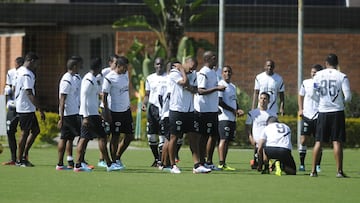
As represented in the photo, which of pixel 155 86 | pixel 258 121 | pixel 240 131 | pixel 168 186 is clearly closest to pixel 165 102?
pixel 155 86

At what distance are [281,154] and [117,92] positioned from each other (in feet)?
11.0

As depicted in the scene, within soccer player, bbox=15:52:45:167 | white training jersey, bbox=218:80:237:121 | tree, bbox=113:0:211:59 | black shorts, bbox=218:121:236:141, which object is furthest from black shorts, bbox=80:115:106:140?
tree, bbox=113:0:211:59

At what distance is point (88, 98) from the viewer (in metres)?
18.2

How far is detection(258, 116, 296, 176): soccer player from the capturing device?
17719 millimetres

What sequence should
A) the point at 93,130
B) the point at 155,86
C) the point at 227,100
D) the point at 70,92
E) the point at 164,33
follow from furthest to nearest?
1. the point at 164,33
2. the point at 155,86
3. the point at 227,100
4. the point at 70,92
5. the point at 93,130

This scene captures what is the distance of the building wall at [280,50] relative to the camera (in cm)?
3192

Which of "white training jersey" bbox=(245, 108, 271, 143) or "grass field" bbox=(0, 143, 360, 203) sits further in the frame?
"white training jersey" bbox=(245, 108, 271, 143)

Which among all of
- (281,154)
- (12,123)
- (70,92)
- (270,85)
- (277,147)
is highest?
(270,85)

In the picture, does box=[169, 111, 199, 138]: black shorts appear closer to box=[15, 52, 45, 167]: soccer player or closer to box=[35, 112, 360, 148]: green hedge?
box=[15, 52, 45, 167]: soccer player

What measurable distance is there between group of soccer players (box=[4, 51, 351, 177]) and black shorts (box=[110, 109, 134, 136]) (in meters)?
0.02

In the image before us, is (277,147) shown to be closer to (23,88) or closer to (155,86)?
(155,86)

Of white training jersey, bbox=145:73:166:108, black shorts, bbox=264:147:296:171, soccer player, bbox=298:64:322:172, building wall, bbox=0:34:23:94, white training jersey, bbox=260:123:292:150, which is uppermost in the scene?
building wall, bbox=0:34:23:94

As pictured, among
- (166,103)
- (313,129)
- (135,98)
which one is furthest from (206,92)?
(135,98)

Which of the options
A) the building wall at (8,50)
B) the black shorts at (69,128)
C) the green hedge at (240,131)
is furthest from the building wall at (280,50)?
the black shorts at (69,128)
